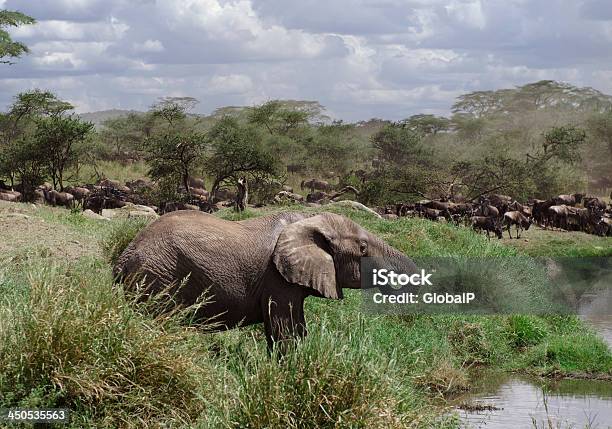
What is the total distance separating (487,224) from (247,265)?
18.4 m

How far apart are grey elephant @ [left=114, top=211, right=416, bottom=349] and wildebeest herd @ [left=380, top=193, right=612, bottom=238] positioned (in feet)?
55.5

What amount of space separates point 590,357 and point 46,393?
8.07 metres

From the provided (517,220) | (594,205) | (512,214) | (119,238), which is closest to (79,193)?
(512,214)

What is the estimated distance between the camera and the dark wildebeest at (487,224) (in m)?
25.3

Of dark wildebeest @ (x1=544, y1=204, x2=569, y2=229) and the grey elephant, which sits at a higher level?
the grey elephant

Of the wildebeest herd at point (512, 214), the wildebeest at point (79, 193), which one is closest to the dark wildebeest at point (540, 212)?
the wildebeest herd at point (512, 214)

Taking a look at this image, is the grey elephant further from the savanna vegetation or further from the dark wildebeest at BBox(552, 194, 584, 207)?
the dark wildebeest at BBox(552, 194, 584, 207)

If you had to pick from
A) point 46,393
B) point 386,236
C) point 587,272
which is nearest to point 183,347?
point 46,393

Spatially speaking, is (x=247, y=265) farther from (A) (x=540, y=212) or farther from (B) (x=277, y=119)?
(B) (x=277, y=119)

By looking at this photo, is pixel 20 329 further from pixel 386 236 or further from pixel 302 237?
pixel 386 236

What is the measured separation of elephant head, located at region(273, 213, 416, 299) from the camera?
796cm

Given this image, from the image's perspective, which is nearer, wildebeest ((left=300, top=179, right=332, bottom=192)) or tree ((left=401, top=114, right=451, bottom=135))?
wildebeest ((left=300, top=179, right=332, bottom=192))

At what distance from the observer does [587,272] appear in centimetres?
2367
